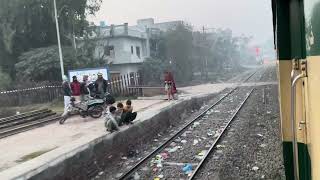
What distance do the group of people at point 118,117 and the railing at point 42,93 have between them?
38.3 feet

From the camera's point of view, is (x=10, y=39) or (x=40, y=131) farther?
(x=10, y=39)

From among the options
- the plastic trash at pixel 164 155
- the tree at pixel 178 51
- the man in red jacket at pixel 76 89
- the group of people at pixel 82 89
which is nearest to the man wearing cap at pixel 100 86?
the group of people at pixel 82 89

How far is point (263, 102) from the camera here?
20.4 m

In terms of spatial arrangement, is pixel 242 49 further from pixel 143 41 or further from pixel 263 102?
pixel 263 102

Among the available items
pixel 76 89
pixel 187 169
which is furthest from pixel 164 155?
pixel 76 89

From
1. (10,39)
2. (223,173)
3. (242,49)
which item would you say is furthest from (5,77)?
(242,49)

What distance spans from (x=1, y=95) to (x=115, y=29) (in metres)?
20.2

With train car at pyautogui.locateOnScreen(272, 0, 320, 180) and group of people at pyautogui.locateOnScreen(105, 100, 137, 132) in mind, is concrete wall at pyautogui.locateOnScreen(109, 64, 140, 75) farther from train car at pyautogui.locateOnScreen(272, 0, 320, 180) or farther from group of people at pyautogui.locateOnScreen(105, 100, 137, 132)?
train car at pyautogui.locateOnScreen(272, 0, 320, 180)

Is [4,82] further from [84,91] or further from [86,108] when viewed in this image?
[86,108]

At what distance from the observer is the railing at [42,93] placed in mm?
22422

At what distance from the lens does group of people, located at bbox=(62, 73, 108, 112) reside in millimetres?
15227

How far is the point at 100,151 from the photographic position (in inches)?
385

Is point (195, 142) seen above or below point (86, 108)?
below

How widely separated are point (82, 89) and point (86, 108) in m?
1.45
